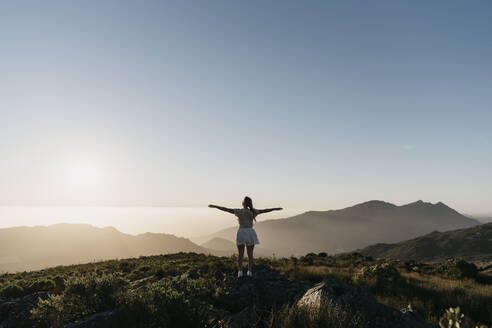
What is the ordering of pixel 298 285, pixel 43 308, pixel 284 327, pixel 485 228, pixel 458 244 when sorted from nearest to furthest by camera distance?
pixel 284 327 → pixel 43 308 → pixel 298 285 → pixel 458 244 → pixel 485 228

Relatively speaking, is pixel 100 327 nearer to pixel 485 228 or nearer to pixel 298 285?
pixel 298 285

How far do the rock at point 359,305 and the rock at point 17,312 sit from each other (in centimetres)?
Answer: 770

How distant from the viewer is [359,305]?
20.4 feet

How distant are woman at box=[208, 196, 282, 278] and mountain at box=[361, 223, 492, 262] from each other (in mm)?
150234

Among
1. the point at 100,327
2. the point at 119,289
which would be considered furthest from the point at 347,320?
the point at 119,289

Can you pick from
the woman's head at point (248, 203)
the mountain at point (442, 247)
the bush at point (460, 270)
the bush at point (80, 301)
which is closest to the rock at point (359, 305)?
the woman's head at point (248, 203)

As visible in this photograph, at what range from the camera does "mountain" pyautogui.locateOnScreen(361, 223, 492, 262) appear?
439 ft

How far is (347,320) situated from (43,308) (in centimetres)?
747

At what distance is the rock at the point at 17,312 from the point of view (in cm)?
763

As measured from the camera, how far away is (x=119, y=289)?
7.49 meters

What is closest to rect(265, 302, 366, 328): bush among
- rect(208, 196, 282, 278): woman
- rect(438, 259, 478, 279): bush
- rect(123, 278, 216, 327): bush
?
rect(123, 278, 216, 327): bush

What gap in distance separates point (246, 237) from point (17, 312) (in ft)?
23.3

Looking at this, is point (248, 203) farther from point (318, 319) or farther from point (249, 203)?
point (318, 319)

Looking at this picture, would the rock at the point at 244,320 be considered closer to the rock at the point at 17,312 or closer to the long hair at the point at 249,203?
the long hair at the point at 249,203
